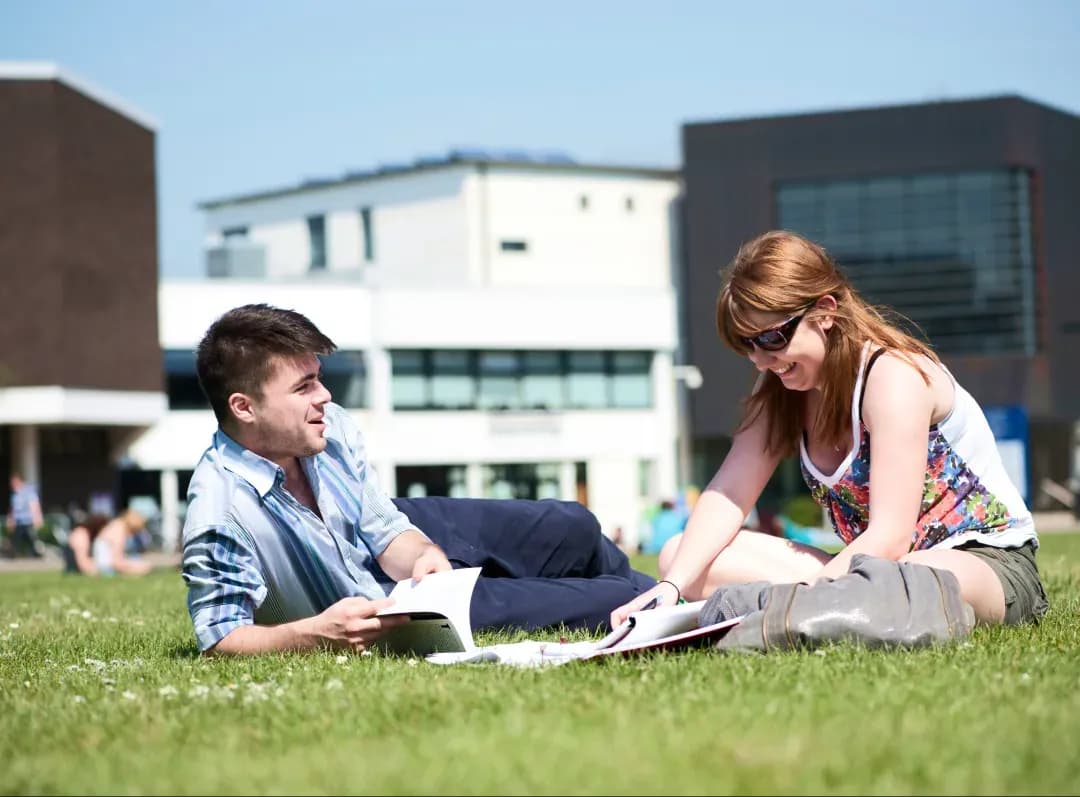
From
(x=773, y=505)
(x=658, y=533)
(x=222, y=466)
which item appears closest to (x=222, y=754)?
(x=222, y=466)

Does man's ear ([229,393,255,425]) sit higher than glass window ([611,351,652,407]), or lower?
higher

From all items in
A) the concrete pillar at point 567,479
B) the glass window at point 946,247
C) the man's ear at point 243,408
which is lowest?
the concrete pillar at point 567,479

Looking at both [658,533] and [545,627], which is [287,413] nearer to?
[545,627]

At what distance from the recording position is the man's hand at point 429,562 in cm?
541

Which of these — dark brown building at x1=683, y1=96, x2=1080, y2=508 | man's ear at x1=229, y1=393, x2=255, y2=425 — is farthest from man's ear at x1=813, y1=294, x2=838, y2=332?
dark brown building at x1=683, y1=96, x2=1080, y2=508

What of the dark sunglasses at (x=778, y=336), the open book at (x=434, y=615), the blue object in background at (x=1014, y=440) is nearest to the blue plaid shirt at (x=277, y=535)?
the open book at (x=434, y=615)

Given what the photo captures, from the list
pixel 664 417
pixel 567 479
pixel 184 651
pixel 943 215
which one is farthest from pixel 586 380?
pixel 184 651

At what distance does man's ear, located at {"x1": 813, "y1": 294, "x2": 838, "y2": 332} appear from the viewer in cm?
495

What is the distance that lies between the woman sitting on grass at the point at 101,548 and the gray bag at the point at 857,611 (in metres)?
17.6

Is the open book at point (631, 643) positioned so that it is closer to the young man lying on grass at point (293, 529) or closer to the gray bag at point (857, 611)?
the gray bag at point (857, 611)

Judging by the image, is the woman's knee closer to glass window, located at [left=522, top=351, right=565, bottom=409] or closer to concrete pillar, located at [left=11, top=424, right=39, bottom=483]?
concrete pillar, located at [left=11, top=424, right=39, bottom=483]

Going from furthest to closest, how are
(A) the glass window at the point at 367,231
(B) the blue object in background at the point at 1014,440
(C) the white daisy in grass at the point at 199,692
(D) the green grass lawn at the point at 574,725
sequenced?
1. (A) the glass window at the point at 367,231
2. (B) the blue object in background at the point at 1014,440
3. (C) the white daisy in grass at the point at 199,692
4. (D) the green grass lawn at the point at 574,725

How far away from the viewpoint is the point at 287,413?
5125 millimetres

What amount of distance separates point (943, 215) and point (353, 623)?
170 ft
